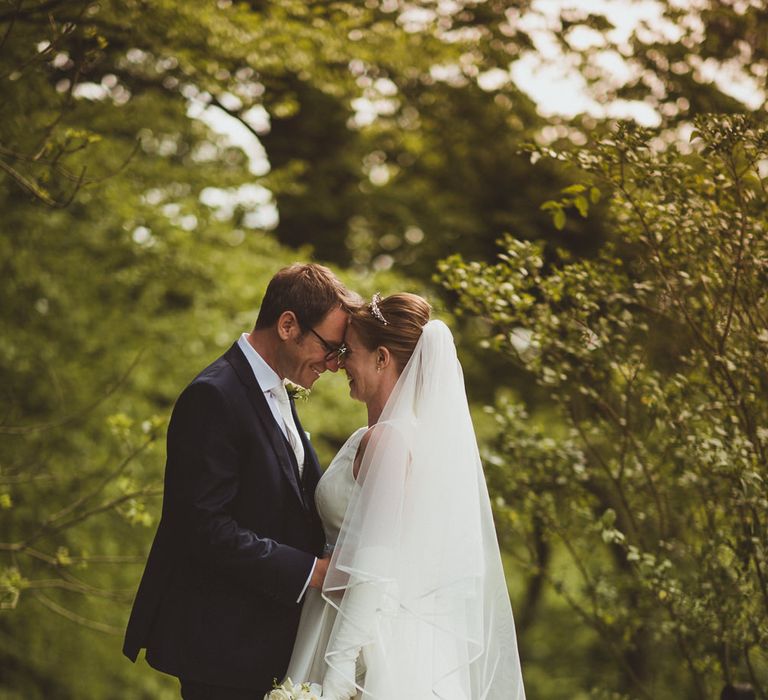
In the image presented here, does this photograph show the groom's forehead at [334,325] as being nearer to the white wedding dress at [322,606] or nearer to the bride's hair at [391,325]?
the bride's hair at [391,325]

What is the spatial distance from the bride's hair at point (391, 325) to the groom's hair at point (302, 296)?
0.10 metres

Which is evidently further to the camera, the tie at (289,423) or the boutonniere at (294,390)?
the boutonniere at (294,390)

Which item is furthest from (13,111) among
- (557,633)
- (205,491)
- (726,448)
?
(557,633)

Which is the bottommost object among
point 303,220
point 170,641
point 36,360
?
point 303,220

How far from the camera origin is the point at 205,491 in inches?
114

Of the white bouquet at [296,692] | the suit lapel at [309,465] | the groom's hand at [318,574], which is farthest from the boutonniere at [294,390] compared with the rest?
the white bouquet at [296,692]

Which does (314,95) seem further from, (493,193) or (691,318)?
(691,318)

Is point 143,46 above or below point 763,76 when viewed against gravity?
below

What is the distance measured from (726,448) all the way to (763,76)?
114 inches

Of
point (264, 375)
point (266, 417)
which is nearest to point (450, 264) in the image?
point (264, 375)

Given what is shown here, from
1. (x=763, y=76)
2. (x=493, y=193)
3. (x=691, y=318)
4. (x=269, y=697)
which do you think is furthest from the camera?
(x=493, y=193)

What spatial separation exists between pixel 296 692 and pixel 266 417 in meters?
0.89

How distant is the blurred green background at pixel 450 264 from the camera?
3982 millimetres

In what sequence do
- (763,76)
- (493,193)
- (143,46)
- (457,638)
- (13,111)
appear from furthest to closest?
1. (493,193)
2. (143,46)
3. (763,76)
4. (13,111)
5. (457,638)
